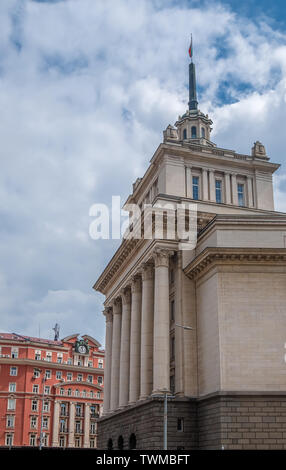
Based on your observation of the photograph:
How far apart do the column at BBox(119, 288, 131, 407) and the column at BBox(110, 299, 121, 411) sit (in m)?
3.43

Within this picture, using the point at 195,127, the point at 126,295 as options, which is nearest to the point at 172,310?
the point at 126,295

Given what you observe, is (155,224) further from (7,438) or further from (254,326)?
(7,438)

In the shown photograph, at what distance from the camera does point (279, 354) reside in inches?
1652

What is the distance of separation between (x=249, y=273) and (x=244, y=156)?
20832mm

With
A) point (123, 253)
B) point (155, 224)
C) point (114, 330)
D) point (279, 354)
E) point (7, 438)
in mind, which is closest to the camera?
point (279, 354)

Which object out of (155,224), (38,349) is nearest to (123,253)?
(155,224)

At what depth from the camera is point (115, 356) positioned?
2469 inches

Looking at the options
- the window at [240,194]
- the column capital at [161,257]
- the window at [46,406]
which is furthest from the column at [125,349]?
the window at [46,406]

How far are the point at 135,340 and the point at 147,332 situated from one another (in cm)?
425

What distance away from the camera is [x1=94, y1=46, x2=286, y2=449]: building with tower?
40969 mm

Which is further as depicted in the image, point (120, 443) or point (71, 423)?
point (71, 423)

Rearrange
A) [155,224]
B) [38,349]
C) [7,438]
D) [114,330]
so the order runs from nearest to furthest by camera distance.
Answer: [155,224], [114,330], [7,438], [38,349]

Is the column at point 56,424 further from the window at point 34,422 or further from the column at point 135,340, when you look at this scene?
the column at point 135,340

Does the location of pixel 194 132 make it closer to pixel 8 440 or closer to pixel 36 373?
pixel 36 373
